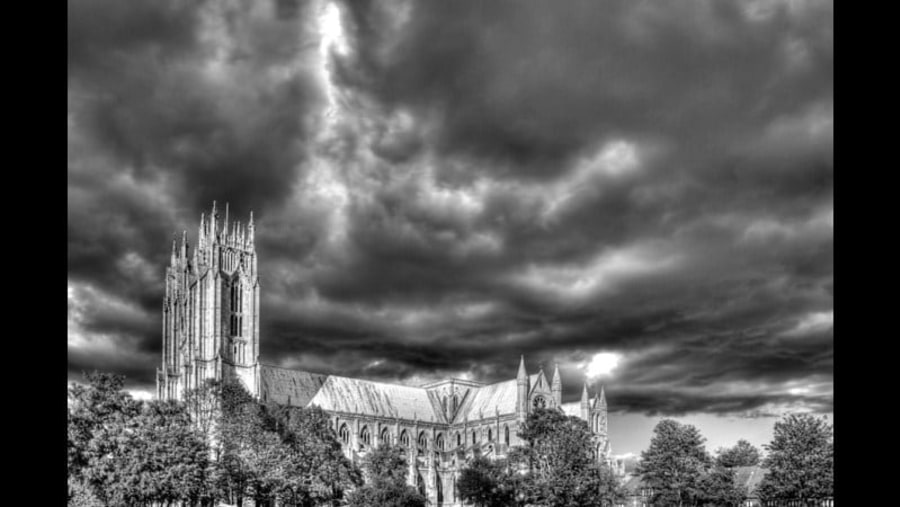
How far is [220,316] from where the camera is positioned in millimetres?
119375

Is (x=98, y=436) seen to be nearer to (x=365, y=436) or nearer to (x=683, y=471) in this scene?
(x=683, y=471)

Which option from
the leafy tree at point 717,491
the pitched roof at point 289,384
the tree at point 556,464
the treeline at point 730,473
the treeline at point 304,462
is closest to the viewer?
the treeline at point 304,462

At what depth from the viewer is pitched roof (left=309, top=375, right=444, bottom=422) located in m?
136

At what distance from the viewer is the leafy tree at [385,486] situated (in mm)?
75750

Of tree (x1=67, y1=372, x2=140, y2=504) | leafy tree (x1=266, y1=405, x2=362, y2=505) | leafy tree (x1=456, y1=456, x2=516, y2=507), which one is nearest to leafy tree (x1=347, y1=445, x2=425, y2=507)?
leafy tree (x1=266, y1=405, x2=362, y2=505)

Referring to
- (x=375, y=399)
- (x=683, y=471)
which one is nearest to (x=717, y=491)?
(x=683, y=471)

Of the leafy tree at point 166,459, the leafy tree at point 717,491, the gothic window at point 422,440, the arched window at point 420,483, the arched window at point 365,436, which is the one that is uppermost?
the leafy tree at point 166,459

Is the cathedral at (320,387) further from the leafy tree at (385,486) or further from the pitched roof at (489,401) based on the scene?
the leafy tree at (385,486)

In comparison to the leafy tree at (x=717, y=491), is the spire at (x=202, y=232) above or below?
above

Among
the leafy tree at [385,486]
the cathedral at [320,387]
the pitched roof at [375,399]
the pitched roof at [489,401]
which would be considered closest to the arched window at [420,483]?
the cathedral at [320,387]

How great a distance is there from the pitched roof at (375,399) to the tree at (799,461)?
73963 millimetres

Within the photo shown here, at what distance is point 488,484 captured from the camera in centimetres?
7825

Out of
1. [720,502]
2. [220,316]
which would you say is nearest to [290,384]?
[220,316]

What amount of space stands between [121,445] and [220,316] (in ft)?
226
